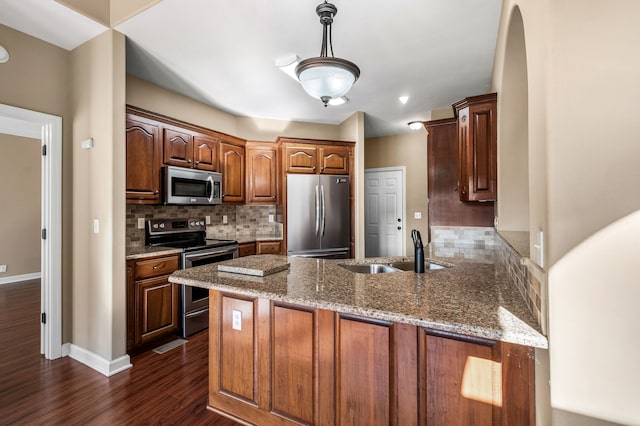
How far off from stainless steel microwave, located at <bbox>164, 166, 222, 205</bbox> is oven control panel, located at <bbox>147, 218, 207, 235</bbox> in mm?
389

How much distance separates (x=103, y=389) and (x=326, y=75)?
8.64ft

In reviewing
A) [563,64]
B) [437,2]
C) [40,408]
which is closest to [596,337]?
[563,64]

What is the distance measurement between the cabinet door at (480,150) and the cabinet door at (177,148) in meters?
2.87

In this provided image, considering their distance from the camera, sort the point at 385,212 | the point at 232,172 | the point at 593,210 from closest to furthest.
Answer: the point at 593,210, the point at 232,172, the point at 385,212

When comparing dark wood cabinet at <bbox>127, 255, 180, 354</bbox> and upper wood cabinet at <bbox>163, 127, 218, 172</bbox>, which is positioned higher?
upper wood cabinet at <bbox>163, 127, 218, 172</bbox>

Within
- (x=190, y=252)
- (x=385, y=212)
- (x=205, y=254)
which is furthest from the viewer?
(x=385, y=212)

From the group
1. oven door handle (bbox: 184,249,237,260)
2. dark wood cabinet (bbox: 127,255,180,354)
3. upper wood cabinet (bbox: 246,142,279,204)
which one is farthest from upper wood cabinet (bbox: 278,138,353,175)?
dark wood cabinet (bbox: 127,255,180,354)

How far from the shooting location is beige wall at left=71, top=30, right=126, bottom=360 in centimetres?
246

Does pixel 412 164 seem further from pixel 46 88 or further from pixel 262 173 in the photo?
pixel 46 88

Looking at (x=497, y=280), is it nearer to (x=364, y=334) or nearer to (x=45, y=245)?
(x=364, y=334)

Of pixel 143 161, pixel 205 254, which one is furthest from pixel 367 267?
pixel 143 161

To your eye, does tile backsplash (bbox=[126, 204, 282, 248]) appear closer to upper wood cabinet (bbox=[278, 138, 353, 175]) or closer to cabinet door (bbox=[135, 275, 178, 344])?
cabinet door (bbox=[135, 275, 178, 344])

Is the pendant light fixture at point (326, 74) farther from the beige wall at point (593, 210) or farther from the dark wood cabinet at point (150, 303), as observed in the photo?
the dark wood cabinet at point (150, 303)

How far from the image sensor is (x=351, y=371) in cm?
141
